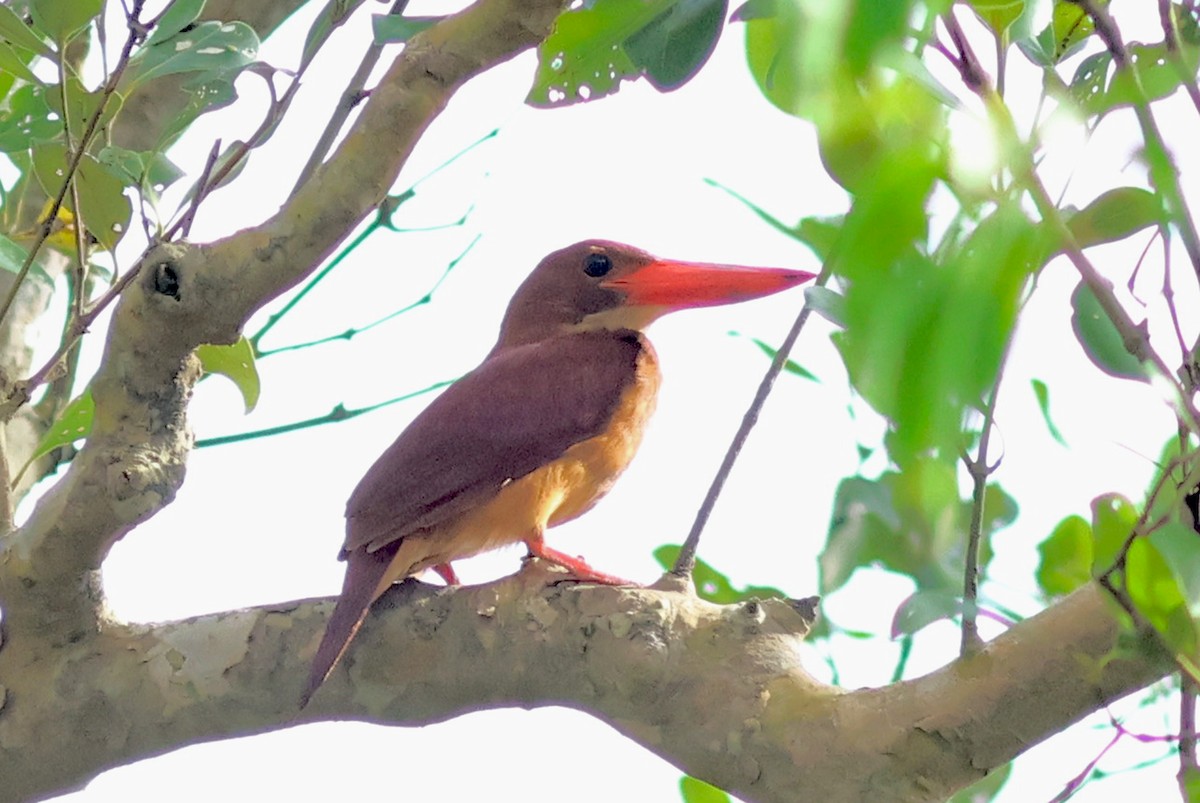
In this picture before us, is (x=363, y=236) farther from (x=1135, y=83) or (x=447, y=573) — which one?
(x=1135, y=83)

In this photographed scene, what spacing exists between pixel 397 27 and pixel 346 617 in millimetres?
923

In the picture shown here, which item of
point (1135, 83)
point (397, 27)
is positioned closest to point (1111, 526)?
point (1135, 83)

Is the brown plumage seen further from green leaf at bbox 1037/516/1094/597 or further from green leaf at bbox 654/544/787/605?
green leaf at bbox 1037/516/1094/597

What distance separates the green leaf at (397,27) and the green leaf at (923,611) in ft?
3.84

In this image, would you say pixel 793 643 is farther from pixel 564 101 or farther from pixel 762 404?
pixel 564 101

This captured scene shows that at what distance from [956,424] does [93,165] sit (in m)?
2.03

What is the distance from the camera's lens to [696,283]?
10.8 feet

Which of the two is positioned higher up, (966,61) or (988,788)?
(966,61)

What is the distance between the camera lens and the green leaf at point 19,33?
215 centimetres

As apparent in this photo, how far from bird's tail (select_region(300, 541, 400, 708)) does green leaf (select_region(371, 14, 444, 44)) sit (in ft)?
2.75

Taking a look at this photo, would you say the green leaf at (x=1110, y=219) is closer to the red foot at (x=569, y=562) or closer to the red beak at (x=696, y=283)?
the red foot at (x=569, y=562)

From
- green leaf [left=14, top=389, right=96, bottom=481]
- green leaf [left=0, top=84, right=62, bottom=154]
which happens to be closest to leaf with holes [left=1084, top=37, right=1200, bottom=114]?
green leaf [left=0, top=84, right=62, bottom=154]

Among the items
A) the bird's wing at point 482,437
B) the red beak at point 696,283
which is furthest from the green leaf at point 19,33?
the red beak at point 696,283

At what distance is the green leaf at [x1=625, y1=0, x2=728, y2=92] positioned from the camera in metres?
1.86
